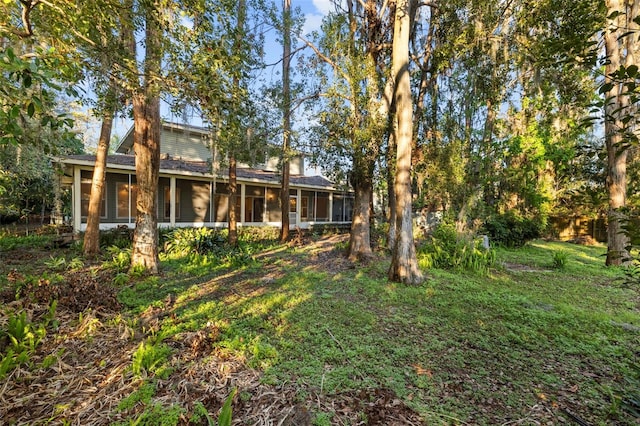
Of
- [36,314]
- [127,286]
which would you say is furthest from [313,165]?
[36,314]

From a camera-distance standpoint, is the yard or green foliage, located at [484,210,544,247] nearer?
the yard

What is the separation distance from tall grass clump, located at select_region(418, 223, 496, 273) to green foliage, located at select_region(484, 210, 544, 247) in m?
4.09

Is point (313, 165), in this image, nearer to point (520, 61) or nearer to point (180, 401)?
point (520, 61)

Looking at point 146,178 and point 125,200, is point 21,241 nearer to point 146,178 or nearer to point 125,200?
point 125,200

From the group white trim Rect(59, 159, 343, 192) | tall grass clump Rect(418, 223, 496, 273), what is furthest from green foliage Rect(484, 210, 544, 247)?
white trim Rect(59, 159, 343, 192)

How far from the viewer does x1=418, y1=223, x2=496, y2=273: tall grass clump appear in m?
7.60

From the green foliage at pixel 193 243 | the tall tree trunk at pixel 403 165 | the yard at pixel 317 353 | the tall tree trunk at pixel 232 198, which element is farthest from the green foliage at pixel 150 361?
the tall tree trunk at pixel 232 198

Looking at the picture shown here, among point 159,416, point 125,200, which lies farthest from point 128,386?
point 125,200

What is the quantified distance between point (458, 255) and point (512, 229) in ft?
19.3

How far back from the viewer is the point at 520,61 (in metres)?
7.68

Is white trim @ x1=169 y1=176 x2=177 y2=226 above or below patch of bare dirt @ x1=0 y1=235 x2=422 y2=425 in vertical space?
above

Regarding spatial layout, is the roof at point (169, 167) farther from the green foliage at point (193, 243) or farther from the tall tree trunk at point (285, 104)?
the green foliage at point (193, 243)

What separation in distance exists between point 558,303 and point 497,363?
2.90 metres

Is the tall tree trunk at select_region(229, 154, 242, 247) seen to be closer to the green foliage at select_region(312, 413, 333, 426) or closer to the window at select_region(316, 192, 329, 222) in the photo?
the window at select_region(316, 192, 329, 222)
